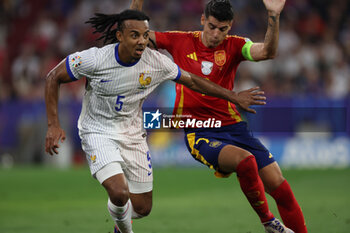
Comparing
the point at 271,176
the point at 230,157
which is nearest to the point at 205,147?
the point at 230,157

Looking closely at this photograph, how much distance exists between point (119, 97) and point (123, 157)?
657 millimetres

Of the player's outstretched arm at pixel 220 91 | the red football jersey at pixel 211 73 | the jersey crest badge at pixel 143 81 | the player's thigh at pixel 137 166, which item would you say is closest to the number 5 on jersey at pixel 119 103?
the jersey crest badge at pixel 143 81

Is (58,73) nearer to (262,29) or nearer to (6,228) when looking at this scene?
(6,228)

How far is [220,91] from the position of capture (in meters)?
6.62

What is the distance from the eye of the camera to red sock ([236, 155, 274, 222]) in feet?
21.1

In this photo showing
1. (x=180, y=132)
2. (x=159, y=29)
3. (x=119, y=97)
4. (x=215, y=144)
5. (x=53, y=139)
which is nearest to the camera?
(x=53, y=139)

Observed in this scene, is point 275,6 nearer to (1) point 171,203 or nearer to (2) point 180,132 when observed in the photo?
(1) point 171,203

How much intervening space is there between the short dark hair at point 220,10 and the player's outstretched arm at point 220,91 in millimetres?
712

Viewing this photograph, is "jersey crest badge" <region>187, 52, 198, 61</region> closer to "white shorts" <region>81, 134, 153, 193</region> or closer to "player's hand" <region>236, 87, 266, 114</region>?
"player's hand" <region>236, 87, 266, 114</region>

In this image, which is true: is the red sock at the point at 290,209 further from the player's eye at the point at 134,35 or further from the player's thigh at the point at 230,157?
the player's eye at the point at 134,35

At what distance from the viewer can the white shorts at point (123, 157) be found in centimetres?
641

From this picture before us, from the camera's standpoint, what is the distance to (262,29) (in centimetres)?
1836

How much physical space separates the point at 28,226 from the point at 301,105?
8.98m

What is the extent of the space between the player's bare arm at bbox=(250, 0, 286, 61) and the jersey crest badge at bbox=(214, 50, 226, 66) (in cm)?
39
